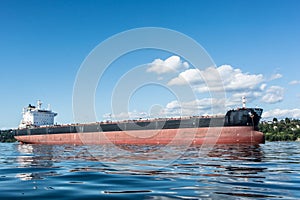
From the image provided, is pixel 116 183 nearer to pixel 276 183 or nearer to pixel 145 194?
pixel 145 194

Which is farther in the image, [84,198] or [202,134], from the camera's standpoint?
[202,134]

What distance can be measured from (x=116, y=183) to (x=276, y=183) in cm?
433

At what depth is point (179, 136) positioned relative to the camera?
34281mm

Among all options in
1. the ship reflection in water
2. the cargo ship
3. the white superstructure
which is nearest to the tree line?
the cargo ship

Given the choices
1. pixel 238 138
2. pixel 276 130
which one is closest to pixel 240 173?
pixel 238 138

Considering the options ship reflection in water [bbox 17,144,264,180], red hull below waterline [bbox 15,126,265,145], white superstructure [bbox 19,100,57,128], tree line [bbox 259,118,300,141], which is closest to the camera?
ship reflection in water [bbox 17,144,264,180]

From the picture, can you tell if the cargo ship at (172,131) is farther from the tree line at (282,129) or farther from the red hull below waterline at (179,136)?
the tree line at (282,129)

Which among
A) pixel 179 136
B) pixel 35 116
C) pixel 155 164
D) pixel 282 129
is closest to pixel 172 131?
pixel 179 136

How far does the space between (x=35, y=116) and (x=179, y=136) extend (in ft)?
130

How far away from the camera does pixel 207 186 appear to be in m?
6.83

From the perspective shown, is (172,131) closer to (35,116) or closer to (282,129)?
(35,116)

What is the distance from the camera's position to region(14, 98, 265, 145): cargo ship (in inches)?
1269

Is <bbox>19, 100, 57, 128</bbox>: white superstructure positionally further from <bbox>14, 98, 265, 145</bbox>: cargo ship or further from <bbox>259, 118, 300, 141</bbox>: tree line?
<bbox>259, 118, 300, 141</bbox>: tree line

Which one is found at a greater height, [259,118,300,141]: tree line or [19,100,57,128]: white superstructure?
[19,100,57,128]: white superstructure
